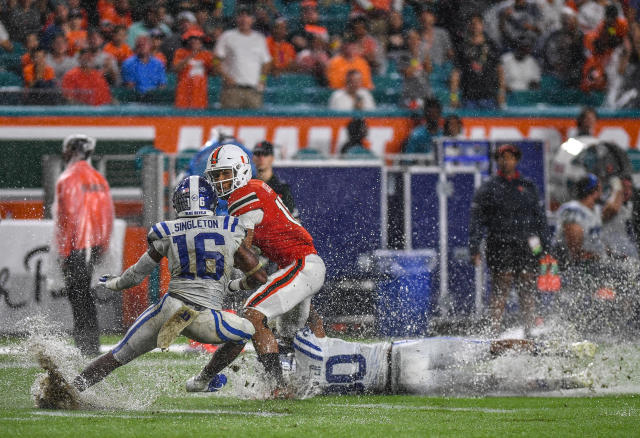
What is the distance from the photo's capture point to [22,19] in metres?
15.7

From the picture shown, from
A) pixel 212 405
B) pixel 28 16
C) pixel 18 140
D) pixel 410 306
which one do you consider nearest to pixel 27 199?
pixel 18 140

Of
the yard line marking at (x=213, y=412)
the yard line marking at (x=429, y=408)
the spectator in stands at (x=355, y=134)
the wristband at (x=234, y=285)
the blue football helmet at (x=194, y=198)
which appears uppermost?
the spectator in stands at (x=355, y=134)

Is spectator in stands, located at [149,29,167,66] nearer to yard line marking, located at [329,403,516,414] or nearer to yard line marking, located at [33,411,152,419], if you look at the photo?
yard line marking, located at [329,403,516,414]

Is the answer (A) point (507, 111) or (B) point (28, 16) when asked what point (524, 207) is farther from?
(B) point (28, 16)

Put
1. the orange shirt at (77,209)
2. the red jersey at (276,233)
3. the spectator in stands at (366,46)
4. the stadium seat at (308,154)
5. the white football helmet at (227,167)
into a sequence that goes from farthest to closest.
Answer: the spectator in stands at (366,46)
the stadium seat at (308,154)
the orange shirt at (77,209)
the red jersey at (276,233)
the white football helmet at (227,167)

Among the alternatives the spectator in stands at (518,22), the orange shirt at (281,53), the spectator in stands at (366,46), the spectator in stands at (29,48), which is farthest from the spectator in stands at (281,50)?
the spectator in stands at (518,22)

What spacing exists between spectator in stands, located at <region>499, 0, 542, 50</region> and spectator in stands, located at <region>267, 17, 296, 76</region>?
3373 millimetres

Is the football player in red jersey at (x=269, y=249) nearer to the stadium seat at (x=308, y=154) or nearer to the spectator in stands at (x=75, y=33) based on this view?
the stadium seat at (x=308, y=154)

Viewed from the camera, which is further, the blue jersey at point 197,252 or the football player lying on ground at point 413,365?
the football player lying on ground at point 413,365

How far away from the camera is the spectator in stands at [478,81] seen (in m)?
15.4

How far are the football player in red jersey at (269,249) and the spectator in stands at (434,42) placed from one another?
358 inches

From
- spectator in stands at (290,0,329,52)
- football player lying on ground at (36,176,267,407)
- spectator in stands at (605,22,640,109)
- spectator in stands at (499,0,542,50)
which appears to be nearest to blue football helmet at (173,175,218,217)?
football player lying on ground at (36,176,267,407)

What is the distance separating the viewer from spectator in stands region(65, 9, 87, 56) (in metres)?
14.9

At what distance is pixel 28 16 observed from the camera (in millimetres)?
15688
